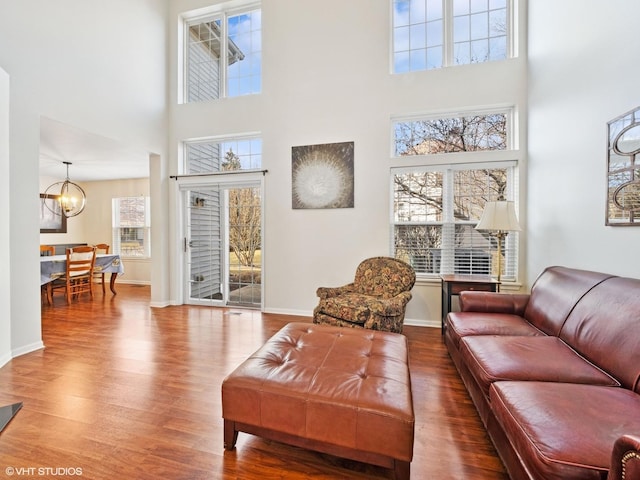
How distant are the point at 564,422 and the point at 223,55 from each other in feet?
18.2

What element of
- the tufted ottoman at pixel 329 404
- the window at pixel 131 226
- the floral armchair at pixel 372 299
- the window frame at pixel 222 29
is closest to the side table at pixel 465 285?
the floral armchair at pixel 372 299

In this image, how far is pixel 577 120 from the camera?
8.06ft

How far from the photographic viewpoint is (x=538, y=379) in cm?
147

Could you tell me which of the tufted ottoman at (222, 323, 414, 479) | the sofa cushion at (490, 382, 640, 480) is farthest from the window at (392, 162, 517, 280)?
the sofa cushion at (490, 382, 640, 480)

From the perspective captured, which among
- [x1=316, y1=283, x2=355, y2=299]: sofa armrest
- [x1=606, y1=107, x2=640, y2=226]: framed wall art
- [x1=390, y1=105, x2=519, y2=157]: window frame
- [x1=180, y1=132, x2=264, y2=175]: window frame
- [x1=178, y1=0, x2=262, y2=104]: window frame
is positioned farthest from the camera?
[x1=178, y1=0, x2=262, y2=104]: window frame

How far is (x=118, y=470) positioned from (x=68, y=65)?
3.96 metres

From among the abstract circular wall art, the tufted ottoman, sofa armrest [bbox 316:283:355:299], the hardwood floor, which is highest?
the abstract circular wall art

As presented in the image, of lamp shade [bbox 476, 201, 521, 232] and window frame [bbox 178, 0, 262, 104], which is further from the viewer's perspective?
window frame [bbox 178, 0, 262, 104]

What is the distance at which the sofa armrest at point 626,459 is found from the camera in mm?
740

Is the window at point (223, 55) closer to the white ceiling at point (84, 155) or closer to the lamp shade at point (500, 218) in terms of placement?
the white ceiling at point (84, 155)

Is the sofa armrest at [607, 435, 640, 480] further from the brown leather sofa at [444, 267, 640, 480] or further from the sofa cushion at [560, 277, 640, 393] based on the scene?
the sofa cushion at [560, 277, 640, 393]

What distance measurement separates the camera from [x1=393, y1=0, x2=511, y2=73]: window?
3598 millimetres

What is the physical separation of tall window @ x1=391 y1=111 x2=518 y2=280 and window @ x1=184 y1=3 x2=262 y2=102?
251 centimetres

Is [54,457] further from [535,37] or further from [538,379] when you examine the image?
[535,37]
